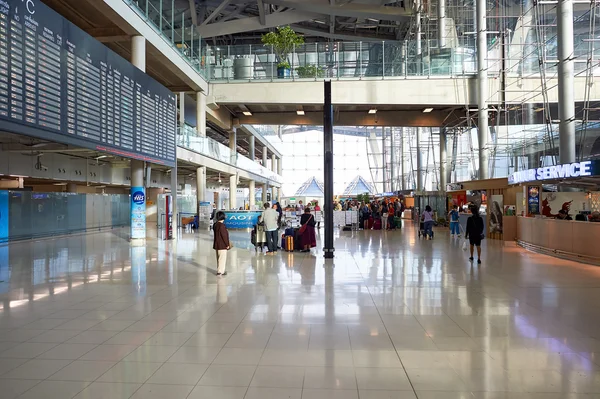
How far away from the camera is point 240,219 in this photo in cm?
2584

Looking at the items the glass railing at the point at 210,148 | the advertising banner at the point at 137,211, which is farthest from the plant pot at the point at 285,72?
the advertising banner at the point at 137,211

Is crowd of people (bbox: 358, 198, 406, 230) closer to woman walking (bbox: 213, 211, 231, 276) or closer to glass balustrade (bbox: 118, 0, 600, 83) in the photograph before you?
glass balustrade (bbox: 118, 0, 600, 83)

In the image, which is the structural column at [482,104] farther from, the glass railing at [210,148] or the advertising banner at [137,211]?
the advertising banner at [137,211]

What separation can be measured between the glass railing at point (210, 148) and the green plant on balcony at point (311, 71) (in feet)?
21.1

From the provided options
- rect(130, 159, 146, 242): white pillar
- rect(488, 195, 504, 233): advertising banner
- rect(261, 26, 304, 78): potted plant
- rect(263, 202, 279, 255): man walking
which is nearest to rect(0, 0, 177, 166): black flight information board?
rect(130, 159, 146, 242): white pillar

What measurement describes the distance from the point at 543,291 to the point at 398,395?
211 inches

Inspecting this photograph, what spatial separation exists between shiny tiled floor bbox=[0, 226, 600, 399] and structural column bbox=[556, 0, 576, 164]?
598 centimetres

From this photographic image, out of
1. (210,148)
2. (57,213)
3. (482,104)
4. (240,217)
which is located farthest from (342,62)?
(57,213)

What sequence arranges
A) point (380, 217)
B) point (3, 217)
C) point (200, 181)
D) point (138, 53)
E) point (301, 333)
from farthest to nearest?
1. point (380, 217)
2. point (200, 181)
3. point (3, 217)
4. point (138, 53)
5. point (301, 333)

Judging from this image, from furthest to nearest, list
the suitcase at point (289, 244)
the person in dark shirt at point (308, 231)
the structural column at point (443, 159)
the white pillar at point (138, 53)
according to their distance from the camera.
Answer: the structural column at point (443, 159)
the white pillar at point (138, 53)
the suitcase at point (289, 244)
the person in dark shirt at point (308, 231)

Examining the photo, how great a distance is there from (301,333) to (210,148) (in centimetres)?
2238

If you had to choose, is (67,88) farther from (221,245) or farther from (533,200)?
(533,200)

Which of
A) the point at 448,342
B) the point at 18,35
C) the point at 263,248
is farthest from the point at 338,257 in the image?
the point at 18,35

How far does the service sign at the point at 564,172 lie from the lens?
10272mm
